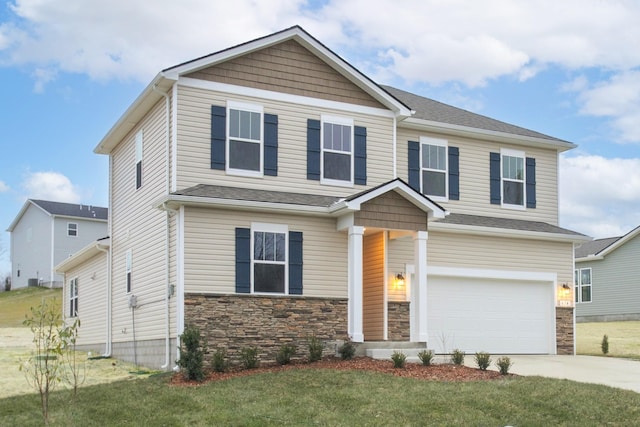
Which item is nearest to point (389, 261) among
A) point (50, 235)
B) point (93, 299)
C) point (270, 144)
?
point (270, 144)

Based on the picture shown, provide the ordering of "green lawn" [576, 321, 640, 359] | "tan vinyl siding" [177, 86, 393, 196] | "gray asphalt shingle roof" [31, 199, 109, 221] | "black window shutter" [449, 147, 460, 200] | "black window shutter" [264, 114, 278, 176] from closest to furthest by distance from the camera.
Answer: "tan vinyl siding" [177, 86, 393, 196] < "black window shutter" [264, 114, 278, 176] < "black window shutter" [449, 147, 460, 200] < "green lawn" [576, 321, 640, 359] < "gray asphalt shingle roof" [31, 199, 109, 221]

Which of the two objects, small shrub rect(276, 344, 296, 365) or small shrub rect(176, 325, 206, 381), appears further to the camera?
small shrub rect(276, 344, 296, 365)

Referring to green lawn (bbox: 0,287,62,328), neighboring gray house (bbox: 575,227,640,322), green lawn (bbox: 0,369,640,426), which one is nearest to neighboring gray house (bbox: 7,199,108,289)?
green lawn (bbox: 0,287,62,328)

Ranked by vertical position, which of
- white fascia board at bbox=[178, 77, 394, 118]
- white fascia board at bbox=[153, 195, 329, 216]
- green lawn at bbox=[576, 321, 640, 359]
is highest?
white fascia board at bbox=[178, 77, 394, 118]

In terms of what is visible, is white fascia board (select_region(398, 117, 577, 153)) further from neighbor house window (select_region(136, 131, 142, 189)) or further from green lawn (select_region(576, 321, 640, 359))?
neighbor house window (select_region(136, 131, 142, 189))

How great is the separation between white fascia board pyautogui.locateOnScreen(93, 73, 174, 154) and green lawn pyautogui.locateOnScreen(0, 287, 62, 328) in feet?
53.7

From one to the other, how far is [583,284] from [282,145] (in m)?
23.8

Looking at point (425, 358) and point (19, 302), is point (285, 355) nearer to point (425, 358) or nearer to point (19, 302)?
point (425, 358)

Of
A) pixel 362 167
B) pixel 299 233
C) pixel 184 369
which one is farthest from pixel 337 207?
pixel 184 369

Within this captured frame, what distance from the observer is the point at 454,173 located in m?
22.0

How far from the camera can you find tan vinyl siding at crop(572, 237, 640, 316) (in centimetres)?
3488

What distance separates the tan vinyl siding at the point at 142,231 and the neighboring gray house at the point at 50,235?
30612 millimetres

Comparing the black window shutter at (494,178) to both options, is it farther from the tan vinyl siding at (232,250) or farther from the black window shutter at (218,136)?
the black window shutter at (218,136)

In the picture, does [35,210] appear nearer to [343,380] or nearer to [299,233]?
[299,233]
